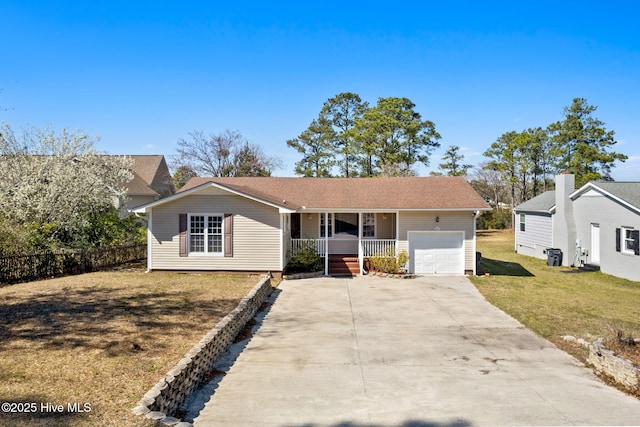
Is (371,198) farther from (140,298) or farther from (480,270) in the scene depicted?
(140,298)

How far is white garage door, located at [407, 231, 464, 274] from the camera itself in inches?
724

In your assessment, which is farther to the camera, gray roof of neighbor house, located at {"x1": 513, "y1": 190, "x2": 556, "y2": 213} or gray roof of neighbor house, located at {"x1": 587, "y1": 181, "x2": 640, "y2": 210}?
gray roof of neighbor house, located at {"x1": 513, "y1": 190, "x2": 556, "y2": 213}

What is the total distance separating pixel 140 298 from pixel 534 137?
41827 mm

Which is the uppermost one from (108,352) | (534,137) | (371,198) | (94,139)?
(534,137)

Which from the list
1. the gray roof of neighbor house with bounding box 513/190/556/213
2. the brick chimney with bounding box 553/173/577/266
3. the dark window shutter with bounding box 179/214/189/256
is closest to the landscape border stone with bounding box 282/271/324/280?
the dark window shutter with bounding box 179/214/189/256

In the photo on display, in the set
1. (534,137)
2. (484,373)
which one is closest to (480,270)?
(484,373)

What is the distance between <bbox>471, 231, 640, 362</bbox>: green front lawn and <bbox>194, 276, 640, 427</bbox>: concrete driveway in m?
0.94

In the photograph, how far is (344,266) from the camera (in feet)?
61.9

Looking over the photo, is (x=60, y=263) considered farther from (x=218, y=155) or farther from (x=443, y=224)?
(x=218, y=155)

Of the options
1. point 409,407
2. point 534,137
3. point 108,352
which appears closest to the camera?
point 409,407

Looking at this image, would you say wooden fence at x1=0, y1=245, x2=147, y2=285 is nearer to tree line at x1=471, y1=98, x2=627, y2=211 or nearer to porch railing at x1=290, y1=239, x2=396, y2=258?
porch railing at x1=290, y1=239, x2=396, y2=258

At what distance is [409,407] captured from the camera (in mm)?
6125

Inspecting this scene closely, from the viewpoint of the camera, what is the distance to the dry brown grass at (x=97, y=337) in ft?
17.7

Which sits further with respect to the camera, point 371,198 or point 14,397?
point 371,198
